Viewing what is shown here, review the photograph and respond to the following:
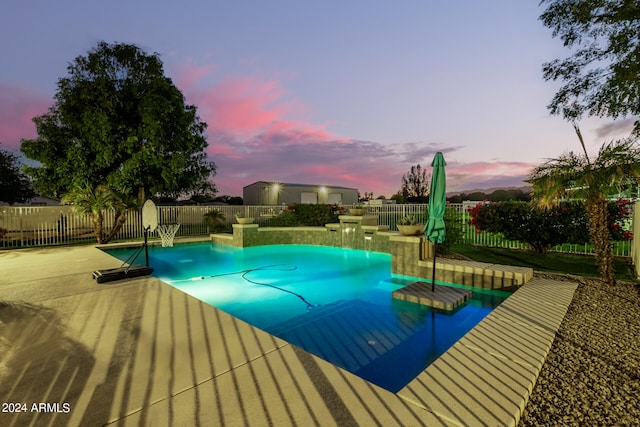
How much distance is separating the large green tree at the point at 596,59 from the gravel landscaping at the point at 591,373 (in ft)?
26.1

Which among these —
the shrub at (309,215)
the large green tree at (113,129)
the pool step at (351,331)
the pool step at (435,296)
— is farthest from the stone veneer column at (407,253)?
the large green tree at (113,129)

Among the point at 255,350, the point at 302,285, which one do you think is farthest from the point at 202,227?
the point at 255,350

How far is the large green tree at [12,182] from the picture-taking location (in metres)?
22.8

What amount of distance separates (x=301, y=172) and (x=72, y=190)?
83.8 feet

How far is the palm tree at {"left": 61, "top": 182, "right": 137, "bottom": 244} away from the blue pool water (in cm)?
335

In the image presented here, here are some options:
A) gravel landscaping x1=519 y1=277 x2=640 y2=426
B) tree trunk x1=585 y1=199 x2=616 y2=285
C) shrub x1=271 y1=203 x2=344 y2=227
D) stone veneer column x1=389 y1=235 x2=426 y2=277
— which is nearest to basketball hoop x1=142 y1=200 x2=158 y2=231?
stone veneer column x1=389 y1=235 x2=426 y2=277

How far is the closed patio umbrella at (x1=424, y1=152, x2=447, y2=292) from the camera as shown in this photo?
5.24 m

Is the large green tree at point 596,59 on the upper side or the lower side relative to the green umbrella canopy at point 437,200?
upper

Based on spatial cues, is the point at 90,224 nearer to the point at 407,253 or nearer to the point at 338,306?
the point at 338,306

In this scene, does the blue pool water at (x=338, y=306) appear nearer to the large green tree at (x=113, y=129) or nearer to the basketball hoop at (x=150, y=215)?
the basketball hoop at (x=150, y=215)

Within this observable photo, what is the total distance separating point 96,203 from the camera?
1155 centimetres

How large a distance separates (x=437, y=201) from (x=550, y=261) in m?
4.55

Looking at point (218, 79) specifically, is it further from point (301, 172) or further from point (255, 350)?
point (301, 172)

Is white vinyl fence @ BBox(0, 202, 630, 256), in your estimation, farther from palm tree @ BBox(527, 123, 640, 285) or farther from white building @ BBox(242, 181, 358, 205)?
white building @ BBox(242, 181, 358, 205)
